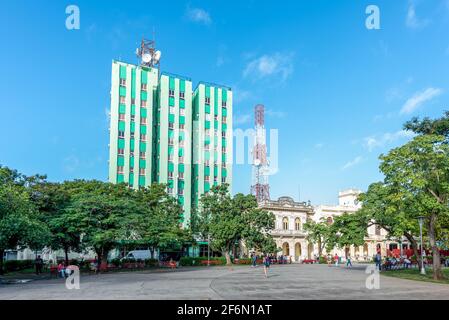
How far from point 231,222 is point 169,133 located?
77.6ft

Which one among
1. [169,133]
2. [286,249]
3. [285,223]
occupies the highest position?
[169,133]

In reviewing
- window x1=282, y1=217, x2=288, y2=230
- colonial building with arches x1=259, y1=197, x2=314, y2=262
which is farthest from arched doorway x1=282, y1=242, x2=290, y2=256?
window x1=282, y1=217, x2=288, y2=230

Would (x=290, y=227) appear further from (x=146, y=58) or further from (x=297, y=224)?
(x=146, y=58)

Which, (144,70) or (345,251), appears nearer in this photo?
(144,70)

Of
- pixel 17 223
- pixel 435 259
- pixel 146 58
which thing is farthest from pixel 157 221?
pixel 146 58

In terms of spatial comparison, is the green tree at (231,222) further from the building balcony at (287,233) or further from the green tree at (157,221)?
the building balcony at (287,233)

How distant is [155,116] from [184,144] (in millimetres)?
6969

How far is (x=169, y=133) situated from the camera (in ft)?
228

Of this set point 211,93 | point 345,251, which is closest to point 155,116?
point 211,93

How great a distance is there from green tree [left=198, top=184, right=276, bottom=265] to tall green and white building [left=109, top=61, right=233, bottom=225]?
521 inches

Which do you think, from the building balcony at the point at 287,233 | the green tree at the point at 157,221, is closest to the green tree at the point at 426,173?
the green tree at the point at 157,221
